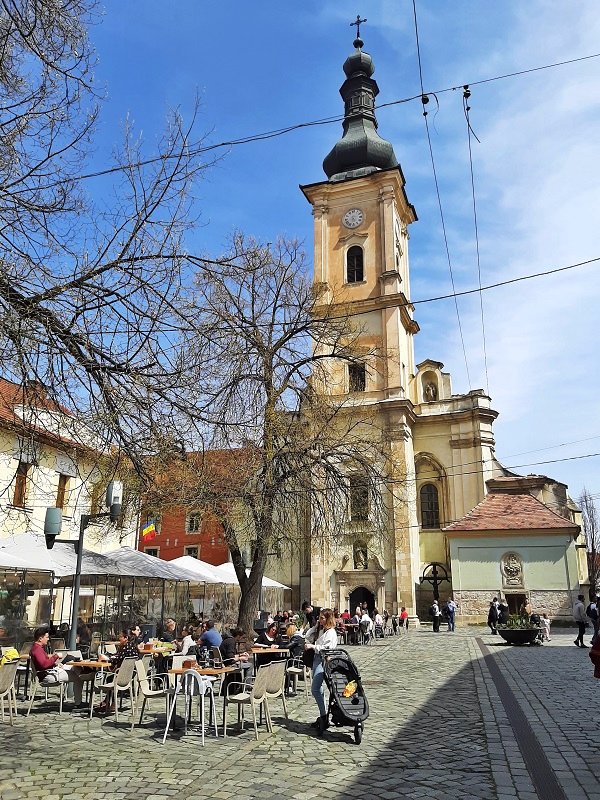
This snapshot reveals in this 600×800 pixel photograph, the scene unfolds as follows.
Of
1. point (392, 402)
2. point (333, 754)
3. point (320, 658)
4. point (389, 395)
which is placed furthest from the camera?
point (389, 395)

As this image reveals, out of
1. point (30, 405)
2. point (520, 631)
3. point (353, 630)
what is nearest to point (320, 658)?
point (30, 405)

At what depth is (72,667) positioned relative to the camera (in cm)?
1088

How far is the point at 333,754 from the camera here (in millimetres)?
7613

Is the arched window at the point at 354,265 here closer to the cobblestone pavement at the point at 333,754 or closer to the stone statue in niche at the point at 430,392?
the stone statue in niche at the point at 430,392

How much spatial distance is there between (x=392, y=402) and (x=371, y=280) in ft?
28.0

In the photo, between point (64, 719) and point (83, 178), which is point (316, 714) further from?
point (83, 178)

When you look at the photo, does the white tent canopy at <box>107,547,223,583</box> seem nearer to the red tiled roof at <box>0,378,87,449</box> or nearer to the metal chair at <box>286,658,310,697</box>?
the metal chair at <box>286,658,310,697</box>

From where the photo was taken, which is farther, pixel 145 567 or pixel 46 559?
pixel 145 567

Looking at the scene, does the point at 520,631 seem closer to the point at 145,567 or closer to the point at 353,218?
the point at 145,567

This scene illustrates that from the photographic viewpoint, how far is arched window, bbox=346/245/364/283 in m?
42.2

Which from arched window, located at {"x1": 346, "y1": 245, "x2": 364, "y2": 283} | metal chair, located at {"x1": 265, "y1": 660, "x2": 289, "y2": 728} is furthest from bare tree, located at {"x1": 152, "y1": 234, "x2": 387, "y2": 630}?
arched window, located at {"x1": 346, "y1": 245, "x2": 364, "y2": 283}

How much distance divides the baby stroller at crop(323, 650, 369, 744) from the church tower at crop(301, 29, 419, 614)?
80.7 ft

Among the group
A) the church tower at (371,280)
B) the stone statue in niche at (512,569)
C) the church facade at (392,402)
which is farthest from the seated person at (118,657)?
the stone statue in niche at (512,569)

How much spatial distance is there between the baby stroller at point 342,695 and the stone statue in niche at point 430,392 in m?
36.3
